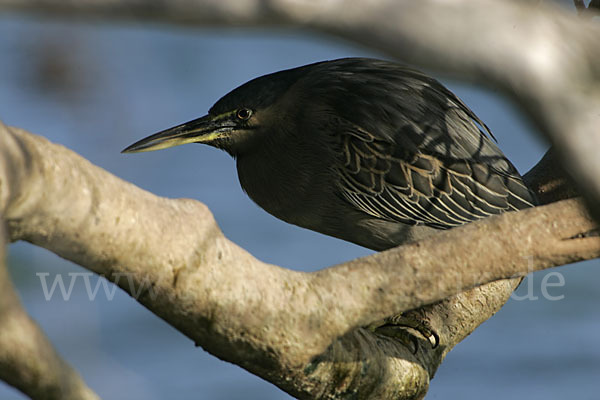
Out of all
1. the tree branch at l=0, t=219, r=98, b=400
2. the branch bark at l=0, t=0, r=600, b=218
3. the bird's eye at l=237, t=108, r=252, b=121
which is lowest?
the tree branch at l=0, t=219, r=98, b=400

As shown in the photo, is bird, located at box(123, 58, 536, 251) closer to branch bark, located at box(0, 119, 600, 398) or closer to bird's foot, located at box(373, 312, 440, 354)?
bird's foot, located at box(373, 312, 440, 354)

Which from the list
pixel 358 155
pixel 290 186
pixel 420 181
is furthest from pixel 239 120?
pixel 420 181

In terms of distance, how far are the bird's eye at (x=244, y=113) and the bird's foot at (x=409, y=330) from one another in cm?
133

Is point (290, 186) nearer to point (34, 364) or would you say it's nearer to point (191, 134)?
point (191, 134)

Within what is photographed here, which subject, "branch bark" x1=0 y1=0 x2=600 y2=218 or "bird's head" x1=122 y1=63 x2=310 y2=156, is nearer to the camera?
"branch bark" x1=0 y1=0 x2=600 y2=218

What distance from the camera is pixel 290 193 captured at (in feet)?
12.5

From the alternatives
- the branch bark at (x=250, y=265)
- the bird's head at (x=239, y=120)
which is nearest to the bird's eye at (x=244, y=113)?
the bird's head at (x=239, y=120)

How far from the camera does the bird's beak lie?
3752mm

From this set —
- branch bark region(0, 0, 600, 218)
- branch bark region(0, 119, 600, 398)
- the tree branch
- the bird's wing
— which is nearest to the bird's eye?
the bird's wing

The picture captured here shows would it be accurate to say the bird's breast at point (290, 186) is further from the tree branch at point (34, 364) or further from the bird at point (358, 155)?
the tree branch at point (34, 364)

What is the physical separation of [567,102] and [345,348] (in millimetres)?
1648

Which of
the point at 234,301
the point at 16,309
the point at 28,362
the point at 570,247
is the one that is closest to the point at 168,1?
the point at 16,309

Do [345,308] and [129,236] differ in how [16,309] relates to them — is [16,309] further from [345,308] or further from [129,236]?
[345,308]

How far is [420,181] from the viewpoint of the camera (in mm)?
3834
